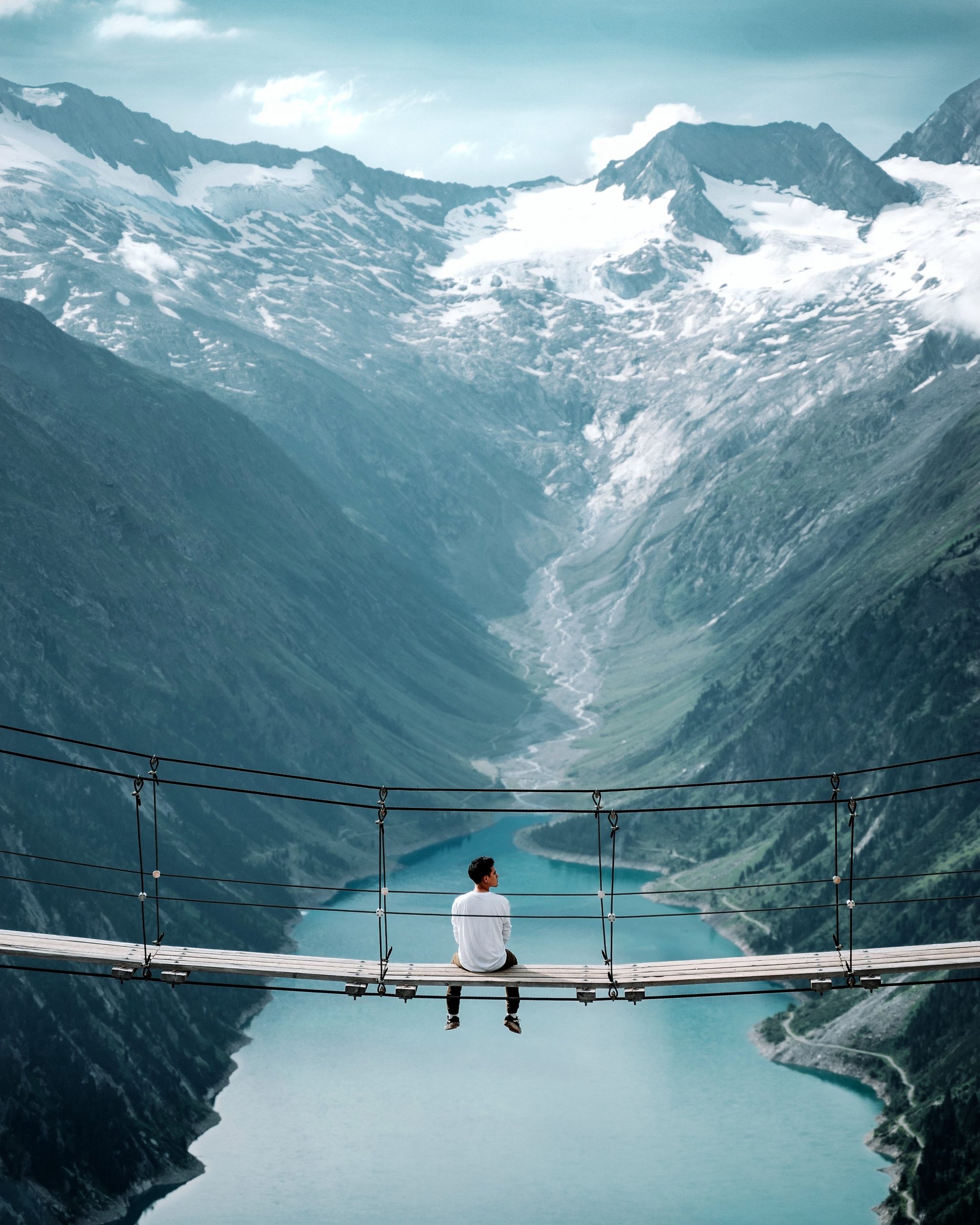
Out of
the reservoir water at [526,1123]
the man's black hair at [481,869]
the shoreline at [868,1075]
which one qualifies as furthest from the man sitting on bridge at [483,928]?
the shoreline at [868,1075]

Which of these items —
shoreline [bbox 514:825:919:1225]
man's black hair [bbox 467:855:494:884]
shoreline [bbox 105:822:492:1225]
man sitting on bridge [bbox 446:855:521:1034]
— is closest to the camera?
man's black hair [bbox 467:855:494:884]

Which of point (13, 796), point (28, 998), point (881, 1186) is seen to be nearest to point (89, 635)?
point (13, 796)

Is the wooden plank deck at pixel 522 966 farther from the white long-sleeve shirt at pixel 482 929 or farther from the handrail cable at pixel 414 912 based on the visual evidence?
the handrail cable at pixel 414 912

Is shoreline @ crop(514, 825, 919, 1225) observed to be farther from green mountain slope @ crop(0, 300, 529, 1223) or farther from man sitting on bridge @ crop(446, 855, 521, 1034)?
man sitting on bridge @ crop(446, 855, 521, 1034)

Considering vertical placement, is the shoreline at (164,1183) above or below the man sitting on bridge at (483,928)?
above

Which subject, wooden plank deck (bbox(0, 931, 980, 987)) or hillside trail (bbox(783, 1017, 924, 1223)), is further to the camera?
hillside trail (bbox(783, 1017, 924, 1223))

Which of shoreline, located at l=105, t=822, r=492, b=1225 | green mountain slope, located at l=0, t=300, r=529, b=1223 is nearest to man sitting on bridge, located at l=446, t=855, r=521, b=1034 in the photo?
shoreline, located at l=105, t=822, r=492, b=1225
